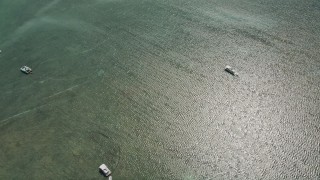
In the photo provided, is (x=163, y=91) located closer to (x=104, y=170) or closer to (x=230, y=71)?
(x=230, y=71)

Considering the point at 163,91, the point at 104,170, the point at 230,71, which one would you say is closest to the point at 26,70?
the point at 163,91

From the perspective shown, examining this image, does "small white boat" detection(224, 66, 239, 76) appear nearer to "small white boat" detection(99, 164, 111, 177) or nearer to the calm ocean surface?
the calm ocean surface

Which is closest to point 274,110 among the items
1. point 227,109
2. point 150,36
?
point 227,109

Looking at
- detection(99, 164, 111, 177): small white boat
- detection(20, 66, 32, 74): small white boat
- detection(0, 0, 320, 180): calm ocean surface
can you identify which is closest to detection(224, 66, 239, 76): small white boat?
detection(0, 0, 320, 180): calm ocean surface

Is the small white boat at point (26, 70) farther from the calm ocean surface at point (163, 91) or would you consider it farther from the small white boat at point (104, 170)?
the small white boat at point (104, 170)

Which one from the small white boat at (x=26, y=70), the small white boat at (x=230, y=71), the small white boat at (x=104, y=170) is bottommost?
the small white boat at (x=104, y=170)

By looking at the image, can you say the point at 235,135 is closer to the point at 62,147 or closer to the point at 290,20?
the point at 62,147

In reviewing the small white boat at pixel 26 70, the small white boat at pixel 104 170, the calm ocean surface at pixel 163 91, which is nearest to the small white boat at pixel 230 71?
the calm ocean surface at pixel 163 91

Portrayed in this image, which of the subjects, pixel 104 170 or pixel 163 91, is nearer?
pixel 104 170

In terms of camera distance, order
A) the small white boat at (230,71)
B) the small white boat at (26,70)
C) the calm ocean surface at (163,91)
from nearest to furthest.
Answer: the calm ocean surface at (163,91)
the small white boat at (230,71)
the small white boat at (26,70)
